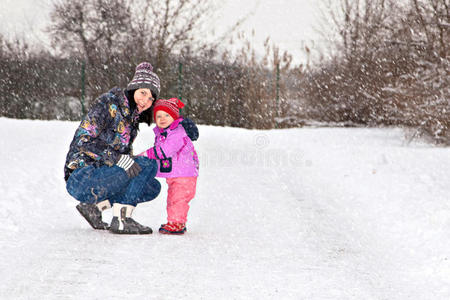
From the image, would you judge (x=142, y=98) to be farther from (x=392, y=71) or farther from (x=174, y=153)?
(x=392, y=71)

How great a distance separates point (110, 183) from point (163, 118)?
0.75 metres

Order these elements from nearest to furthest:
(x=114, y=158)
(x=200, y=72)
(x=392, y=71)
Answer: (x=114, y=158), (x=392, y=71), (x=200, y=72)

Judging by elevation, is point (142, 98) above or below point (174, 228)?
above

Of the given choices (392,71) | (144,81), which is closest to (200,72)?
(392,71)

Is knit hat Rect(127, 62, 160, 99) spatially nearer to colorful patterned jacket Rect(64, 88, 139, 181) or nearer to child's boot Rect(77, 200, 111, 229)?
colorful patterned jacket Rect(64, 88, 139, 181)

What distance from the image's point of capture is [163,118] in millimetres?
4863

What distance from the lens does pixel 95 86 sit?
18.1 m

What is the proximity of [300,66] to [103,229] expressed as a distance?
46.6ft

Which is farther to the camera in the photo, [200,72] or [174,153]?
[200,72]

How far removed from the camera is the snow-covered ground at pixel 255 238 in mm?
3469

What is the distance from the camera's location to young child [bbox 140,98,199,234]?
15.9 feet

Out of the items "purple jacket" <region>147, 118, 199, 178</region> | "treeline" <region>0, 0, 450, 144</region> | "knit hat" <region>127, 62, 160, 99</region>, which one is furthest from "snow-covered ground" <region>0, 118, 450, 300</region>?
"treeline" <region>0, 0, 450, 144</region>

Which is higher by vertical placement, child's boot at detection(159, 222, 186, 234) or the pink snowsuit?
the pink snowsuit

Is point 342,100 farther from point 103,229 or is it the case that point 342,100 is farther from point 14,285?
point 14,285
